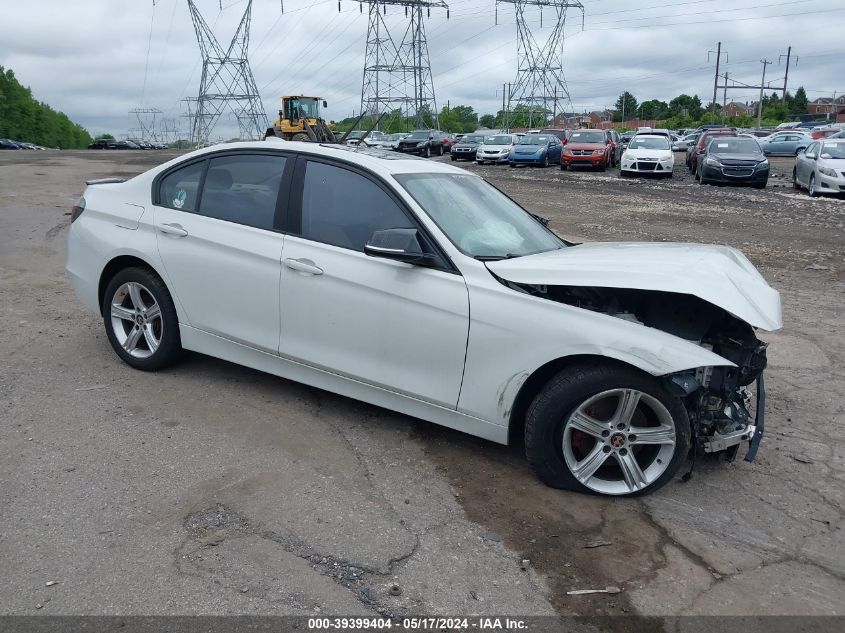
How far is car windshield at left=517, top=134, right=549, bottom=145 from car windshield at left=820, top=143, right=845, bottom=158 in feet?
47.5

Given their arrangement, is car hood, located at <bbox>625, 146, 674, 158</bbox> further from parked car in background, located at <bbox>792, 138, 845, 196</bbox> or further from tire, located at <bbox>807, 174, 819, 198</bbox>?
tire, located at <bbox>807, 174, 819, 198</bbox>

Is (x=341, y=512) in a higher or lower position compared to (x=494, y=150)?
lower

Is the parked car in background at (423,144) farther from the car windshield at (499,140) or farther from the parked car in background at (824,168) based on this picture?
the parked car in background at (824,168)

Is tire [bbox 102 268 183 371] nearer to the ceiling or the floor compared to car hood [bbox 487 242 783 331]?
nearer to the floor

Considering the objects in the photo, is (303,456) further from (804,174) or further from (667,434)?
(804,174)

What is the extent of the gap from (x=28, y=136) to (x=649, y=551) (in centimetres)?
11616

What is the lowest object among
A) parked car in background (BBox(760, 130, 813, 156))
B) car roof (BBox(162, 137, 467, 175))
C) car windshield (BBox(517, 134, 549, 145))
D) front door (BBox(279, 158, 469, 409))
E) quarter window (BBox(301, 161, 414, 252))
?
front door (BBox(279, 158, 469, 409))

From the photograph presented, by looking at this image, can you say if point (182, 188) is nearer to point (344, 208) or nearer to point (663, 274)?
point (344, 208)

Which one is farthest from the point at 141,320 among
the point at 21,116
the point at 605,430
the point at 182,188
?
the point at 21,116

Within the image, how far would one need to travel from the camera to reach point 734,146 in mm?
22844

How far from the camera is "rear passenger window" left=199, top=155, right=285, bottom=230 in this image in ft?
15.4

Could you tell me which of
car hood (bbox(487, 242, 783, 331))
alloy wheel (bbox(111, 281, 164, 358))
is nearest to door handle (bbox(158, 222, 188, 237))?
alloy wheel (bbox(111, 281, 164, 358))

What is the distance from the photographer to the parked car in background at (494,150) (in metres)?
34.8

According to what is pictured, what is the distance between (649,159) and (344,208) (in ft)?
75.3
